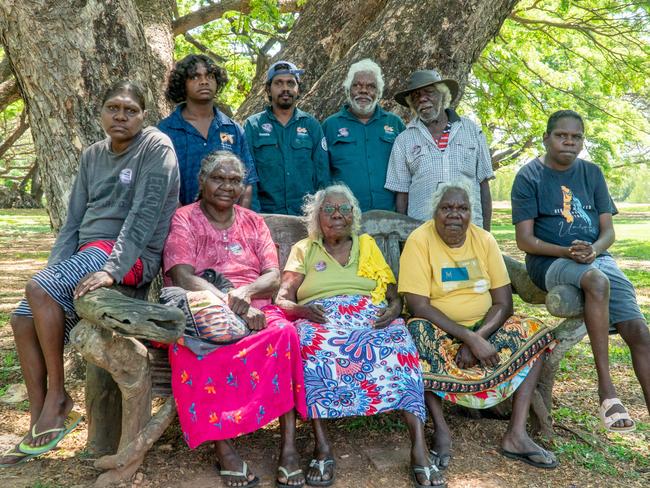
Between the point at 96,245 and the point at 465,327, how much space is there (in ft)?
7.25

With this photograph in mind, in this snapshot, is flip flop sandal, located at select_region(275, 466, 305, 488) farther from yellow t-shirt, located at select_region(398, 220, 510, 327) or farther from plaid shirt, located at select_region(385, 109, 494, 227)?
plaid shirt, located at select_region(385, 109, 494, 227)

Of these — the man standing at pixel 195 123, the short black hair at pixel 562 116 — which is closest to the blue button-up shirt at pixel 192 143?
the man standing at pixel 195 123

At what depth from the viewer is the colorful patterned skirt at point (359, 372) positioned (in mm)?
3414

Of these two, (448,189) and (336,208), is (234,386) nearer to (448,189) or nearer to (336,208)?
(336,208)

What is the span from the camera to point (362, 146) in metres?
4.78

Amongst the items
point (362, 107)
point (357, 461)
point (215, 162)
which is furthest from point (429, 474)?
point (362, 107)

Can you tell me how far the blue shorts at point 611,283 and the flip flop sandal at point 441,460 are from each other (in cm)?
123

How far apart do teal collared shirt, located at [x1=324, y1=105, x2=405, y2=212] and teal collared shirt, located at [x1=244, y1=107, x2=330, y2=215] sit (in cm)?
12

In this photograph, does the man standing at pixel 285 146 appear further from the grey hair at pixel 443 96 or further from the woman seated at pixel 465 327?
the woman seated at pixel 465 327

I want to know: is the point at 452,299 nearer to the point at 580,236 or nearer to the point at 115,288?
the point at 580,236

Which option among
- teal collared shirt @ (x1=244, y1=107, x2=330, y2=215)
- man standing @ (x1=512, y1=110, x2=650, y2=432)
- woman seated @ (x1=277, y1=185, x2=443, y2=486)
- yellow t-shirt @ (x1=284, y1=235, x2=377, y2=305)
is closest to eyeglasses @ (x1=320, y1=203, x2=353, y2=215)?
woman seated @ (x1=277, y1=185, x2=443, y2=486)

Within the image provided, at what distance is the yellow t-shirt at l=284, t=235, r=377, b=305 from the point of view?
3.97 metres

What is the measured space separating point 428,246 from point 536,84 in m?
9.89

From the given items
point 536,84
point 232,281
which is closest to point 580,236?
point 232,281
